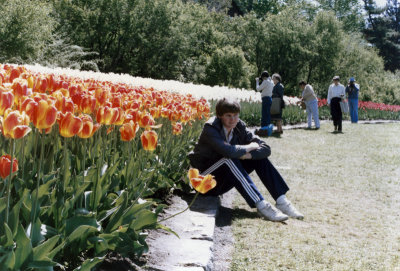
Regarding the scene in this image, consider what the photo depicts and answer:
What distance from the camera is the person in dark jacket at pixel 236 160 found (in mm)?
4230

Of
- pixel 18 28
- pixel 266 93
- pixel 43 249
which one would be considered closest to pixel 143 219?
pixel 43 249

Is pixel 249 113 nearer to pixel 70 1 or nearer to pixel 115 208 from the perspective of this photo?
pixel 115 208

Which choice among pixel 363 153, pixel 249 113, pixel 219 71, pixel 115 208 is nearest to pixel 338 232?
pixel 115 208

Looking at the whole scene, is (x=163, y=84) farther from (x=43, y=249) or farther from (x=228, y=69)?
(x=228, y=69)

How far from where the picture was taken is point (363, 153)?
→ 9742mm

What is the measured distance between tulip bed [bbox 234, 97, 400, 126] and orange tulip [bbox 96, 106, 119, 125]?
8.91m

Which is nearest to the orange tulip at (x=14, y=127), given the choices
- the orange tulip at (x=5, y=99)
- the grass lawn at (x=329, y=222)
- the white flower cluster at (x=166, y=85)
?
the orange tulip at (x=5, y=99)

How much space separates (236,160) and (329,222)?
3.43ft

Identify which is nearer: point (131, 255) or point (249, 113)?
point (131, 255)

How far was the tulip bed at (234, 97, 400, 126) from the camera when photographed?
13828 mm

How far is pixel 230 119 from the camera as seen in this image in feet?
14.3

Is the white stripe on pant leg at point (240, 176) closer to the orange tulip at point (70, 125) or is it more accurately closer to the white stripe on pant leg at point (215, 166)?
the white stripe on pant leg at point (215, 166)

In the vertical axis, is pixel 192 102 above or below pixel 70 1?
below

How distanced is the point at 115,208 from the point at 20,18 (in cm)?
1579
